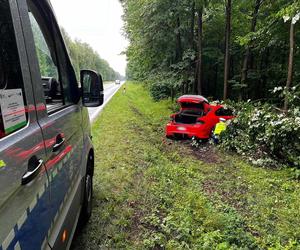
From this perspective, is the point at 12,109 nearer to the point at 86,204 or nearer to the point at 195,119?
the point at 86,204

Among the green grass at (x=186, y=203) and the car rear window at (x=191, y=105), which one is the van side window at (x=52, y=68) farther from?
the car rear window at (x=191, y=105)

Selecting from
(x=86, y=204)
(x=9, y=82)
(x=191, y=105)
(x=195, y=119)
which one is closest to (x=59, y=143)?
(x=9, y=82)

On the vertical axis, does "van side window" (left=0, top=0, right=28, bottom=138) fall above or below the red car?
above

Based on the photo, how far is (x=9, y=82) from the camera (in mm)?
1463

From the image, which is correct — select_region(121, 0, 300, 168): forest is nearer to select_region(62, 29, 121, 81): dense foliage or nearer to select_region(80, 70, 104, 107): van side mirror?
select_region(62, 29, 121, 81): dense foliage

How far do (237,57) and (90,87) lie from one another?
20.1m

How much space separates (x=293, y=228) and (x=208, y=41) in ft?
52.0

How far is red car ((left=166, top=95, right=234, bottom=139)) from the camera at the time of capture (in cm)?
903

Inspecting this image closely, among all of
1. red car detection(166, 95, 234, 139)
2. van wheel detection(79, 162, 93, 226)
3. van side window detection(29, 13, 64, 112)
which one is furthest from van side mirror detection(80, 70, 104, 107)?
red car detection(166, 95, 234, 139)

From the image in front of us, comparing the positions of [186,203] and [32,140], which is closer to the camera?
[32,140]

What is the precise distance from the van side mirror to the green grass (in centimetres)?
162

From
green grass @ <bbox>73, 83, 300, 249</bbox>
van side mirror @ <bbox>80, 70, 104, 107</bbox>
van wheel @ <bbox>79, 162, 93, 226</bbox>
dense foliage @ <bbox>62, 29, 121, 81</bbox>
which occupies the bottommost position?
green grass @ <bbox>73, 83, 300, 249</bbox>

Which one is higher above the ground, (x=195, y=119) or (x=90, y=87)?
(x=90, y=87)

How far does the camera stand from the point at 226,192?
5414 mm
